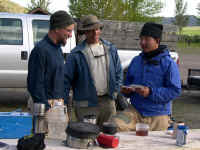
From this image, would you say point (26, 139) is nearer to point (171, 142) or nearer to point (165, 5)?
point (171, 142)

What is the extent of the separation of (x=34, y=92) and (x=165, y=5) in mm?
23111

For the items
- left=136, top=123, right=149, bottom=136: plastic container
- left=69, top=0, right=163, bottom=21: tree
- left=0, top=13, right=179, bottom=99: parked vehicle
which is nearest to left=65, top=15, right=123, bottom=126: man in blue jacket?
left=136, top=123, right=149, bottom=136: plastic container

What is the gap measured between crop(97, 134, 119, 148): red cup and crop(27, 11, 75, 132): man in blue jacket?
601 mm

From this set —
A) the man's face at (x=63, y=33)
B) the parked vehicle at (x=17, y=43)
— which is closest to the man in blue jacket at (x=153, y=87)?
the man's face at (x=63, y=33)

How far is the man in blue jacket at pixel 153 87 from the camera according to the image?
3668 millimetres

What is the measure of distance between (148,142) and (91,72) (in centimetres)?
124

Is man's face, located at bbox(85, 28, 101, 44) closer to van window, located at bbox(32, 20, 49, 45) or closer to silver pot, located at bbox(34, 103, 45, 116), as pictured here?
silver pot, located at bbox(34, 103, 45, 116)

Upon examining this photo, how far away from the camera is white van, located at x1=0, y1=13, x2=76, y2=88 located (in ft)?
24.8

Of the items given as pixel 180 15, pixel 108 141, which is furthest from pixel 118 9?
pixel 180 15

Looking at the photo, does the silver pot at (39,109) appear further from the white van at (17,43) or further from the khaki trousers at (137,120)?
the white van at (17,43)

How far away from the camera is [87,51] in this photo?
4105mm

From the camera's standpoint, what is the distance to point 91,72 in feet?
13.5

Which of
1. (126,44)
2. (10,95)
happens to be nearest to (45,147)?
(126,44)

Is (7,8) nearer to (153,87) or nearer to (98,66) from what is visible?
(98,66)
